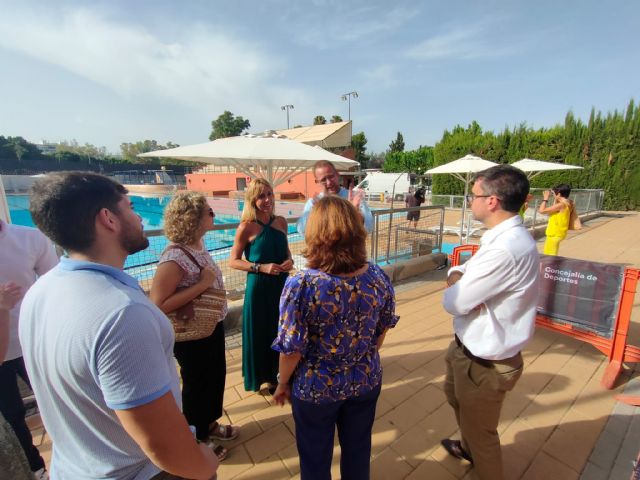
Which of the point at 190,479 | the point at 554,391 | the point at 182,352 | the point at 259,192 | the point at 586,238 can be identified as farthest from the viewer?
the point at 586,238

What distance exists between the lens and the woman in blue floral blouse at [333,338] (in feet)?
4.41

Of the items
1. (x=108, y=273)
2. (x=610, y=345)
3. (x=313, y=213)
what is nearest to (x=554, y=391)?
(x=610, y=345)

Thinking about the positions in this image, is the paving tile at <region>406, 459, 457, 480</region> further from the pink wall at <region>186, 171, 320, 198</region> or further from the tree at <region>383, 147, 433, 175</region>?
the tree at <region>383, 147, 433, 175</region>

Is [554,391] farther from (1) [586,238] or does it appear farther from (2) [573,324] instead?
(1) [586,238]

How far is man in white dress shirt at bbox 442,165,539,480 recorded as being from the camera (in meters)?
1.60

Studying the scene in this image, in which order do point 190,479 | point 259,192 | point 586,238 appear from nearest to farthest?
point 190,479
point 259,192
point 586,238

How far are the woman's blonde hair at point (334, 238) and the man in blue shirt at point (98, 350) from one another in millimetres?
654

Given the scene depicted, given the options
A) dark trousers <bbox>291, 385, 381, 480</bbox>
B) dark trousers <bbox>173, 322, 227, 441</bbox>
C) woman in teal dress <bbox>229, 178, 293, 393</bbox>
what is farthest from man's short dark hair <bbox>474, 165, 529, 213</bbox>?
dark trousers <bbox>173, 322, 227, 441</bbox>

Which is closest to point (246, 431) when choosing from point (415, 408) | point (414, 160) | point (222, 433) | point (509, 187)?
point (222, 433)

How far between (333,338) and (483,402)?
105 centimetres

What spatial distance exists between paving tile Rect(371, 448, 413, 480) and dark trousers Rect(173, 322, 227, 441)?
1.19m

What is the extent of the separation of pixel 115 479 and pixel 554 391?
3441 millimetres

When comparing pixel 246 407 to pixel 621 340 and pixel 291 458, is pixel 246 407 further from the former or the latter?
pixel 621 340

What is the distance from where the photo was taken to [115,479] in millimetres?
982
